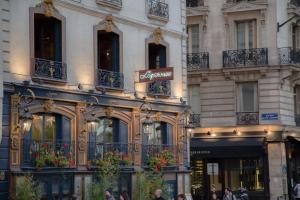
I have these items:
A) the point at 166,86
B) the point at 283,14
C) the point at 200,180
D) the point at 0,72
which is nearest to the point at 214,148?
the point at 200,180

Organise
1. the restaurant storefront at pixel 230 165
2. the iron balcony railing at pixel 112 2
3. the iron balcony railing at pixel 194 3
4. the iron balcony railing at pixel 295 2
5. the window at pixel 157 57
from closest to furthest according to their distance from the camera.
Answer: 1. the iron balcony railing at pixel 112 2
2. the window at pixel 157 57
3. the restaurant storefront at pixel 230 165
4. the iron balcony railing at pixel 295 2
5. the iron balcony railing at pixel 194 3

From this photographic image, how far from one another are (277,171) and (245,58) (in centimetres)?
640

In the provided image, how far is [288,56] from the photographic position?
134 feet

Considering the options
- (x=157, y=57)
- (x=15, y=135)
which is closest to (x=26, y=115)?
(x=15, y=135)

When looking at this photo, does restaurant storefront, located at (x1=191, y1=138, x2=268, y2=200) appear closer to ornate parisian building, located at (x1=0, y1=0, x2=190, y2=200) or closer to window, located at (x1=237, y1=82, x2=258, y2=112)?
window, located at (x1=237, y1=82, x2=258, y2=112)

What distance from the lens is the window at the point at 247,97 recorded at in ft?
135

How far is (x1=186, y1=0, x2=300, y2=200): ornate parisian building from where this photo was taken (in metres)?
40.6

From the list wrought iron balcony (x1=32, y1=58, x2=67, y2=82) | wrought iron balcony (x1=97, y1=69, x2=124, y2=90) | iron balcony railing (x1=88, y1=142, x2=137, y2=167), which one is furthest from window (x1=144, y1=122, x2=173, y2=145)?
wrought iron balcony (x1=32, y1=58, x2=67, y2=82)

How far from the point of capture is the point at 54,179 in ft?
81.9

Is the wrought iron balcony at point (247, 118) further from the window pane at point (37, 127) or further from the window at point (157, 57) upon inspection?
the window pane at point (37, 127)

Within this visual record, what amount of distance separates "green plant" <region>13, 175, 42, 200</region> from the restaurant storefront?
17.6 m

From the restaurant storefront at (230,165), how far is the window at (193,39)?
520cm

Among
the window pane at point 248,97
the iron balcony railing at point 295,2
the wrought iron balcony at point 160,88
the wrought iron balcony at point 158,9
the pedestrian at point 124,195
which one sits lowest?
the pedestrian at point 124,195

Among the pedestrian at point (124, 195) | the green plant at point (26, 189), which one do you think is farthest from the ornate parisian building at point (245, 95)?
the green plant at point (26, 189)
